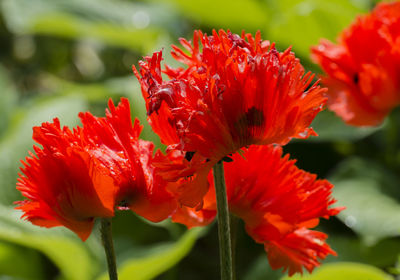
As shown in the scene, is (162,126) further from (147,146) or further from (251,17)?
(251,17)

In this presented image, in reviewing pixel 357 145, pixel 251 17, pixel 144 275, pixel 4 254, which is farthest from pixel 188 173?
pixel 251 17

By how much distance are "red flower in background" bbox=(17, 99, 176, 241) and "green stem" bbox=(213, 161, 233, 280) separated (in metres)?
0.04

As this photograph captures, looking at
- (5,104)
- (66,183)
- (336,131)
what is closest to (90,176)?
(66,183)

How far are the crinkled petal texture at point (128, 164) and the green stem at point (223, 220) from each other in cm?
4

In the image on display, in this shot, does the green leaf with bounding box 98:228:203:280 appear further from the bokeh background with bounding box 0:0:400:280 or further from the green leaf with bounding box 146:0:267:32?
the green leaf with bounding box 146:0:267:32

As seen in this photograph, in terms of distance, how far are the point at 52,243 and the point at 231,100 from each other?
0.49 metres

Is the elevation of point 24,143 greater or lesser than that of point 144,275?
greater

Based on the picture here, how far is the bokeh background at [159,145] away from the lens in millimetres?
752

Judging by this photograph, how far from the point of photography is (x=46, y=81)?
5.64 feet

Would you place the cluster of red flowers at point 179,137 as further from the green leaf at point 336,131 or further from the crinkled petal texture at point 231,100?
the green leaf at point 336,131

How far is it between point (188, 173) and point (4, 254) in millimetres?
628

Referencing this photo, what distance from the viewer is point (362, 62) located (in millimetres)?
557

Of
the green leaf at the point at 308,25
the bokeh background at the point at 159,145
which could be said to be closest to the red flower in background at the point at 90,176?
the bokeh background at the point at 159,145

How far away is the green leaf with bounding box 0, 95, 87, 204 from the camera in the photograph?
90 cm
